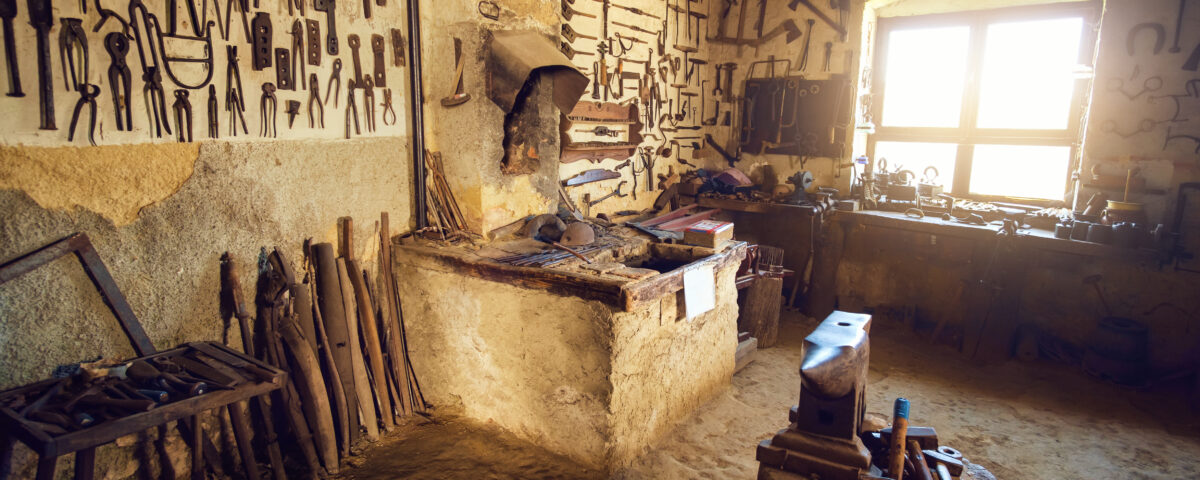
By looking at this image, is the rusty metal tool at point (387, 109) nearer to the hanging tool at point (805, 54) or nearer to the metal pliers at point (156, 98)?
the metal pliers at point (156, 98)

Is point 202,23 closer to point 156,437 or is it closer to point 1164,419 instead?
point 156,437

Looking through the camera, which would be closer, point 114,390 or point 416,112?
point 114,390

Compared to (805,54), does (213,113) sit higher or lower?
lower

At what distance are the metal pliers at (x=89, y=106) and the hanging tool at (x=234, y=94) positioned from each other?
513 mm

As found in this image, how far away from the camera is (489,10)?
371cm

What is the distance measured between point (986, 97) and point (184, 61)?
6.21 m

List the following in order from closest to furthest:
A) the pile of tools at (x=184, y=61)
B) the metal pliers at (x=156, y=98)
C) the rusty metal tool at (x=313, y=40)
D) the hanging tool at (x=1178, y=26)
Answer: the pile of tools at (x=184, y=61)
the metal pliers at (x=156, y=98)
the rusty metal tool at (x=313, y=40)
the hanging tool at (x=1178, y=26)

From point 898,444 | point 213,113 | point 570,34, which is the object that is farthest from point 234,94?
point 898,444

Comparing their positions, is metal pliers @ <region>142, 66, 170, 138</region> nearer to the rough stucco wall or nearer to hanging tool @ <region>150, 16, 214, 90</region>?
hanging tool @ <region>150, 16, 214, 90</region>

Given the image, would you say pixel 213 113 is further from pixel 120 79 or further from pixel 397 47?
pixel 397 47

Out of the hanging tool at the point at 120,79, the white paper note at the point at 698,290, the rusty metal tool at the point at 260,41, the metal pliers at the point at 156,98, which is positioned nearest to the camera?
the hanging tool at the point at 120,79

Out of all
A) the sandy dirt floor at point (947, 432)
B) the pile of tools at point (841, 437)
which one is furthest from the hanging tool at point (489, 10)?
the pile of tools at point (841, 437)

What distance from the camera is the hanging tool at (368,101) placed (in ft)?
11.5

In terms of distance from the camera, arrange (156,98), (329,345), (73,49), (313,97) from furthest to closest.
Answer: (329,345), (313,97), (156,98), (73,49)
